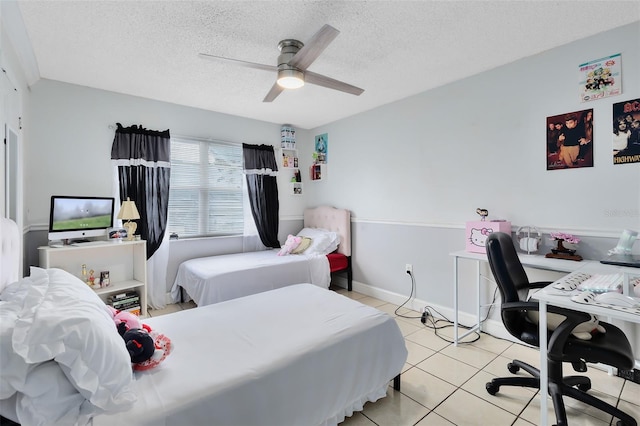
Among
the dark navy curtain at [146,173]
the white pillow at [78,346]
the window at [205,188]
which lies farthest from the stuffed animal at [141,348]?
the window at [205,188]

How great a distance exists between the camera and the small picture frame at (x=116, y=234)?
3053 millimetres

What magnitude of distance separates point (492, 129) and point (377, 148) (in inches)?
53.1

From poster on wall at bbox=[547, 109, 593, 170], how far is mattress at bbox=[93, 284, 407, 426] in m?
1.92

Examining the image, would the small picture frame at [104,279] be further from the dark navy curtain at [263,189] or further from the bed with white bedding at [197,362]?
the dark navy curtain at [263,189]

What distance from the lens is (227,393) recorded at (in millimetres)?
1222

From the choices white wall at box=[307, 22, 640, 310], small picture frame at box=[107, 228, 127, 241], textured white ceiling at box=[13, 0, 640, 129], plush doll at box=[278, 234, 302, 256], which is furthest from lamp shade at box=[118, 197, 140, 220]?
white wall at box=[307, 22, 640, 310]

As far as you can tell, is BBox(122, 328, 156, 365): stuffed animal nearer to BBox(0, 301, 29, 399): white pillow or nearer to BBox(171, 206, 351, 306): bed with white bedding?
BBox(0, 301, 29, 399): white pillow

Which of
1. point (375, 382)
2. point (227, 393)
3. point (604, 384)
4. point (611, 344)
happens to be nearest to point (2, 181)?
point (227, 393)

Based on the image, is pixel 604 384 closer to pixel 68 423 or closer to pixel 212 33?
pixel 68 423

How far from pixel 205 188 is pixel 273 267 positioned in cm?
148

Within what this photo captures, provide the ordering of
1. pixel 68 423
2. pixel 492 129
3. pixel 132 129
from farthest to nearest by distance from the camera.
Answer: pixel 132 129, pixel 492 129, pixel 68 423

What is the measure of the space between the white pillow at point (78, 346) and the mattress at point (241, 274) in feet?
6.05

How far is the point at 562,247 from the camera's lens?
231cm

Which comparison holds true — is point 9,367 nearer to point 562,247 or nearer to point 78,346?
point 78,346
